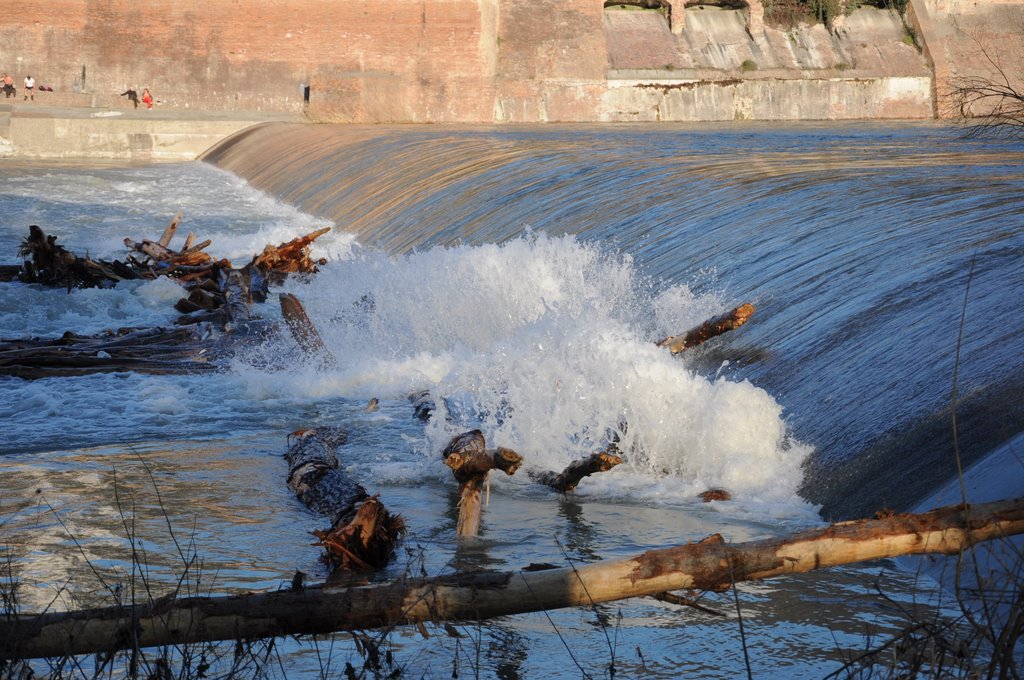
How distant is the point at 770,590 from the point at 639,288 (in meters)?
5.15

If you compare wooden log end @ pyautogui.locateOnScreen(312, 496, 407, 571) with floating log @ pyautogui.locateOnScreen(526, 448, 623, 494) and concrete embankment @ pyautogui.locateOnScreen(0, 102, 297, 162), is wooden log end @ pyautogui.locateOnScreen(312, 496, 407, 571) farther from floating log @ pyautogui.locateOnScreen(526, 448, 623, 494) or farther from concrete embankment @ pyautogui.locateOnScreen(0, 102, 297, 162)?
concrete embankment @ pyautogui.locateOnScreen(0, 102, 297, 162)

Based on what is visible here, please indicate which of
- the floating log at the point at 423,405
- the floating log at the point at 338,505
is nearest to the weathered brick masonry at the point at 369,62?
the floating log at the point at 423,405

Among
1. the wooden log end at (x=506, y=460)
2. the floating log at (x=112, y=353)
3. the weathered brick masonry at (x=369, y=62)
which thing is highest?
the weathered brick masonry at (x=369, y=62)

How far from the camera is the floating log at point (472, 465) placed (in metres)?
4.60

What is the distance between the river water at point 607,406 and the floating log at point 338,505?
98 millimetres

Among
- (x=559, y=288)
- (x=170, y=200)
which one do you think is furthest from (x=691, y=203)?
(x=170, y=200)

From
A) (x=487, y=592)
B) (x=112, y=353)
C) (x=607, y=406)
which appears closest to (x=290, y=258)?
(x=112, y=353)

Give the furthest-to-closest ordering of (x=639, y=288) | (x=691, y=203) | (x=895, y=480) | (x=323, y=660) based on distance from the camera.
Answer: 1. (x=691, y=203)
2. (x=639, y=288)
3. (x=895, y=480)
4. (x=323, y=660)

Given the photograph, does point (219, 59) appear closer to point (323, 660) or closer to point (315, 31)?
point (315, 31)

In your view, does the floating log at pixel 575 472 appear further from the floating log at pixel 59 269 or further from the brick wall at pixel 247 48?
Result: the brick wall at pixel 247 48

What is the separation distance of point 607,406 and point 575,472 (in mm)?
937

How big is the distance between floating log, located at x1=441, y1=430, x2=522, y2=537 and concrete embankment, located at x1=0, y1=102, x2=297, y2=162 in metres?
25.4

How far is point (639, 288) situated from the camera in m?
9.06

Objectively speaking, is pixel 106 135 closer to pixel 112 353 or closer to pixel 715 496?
pixel 112 353
